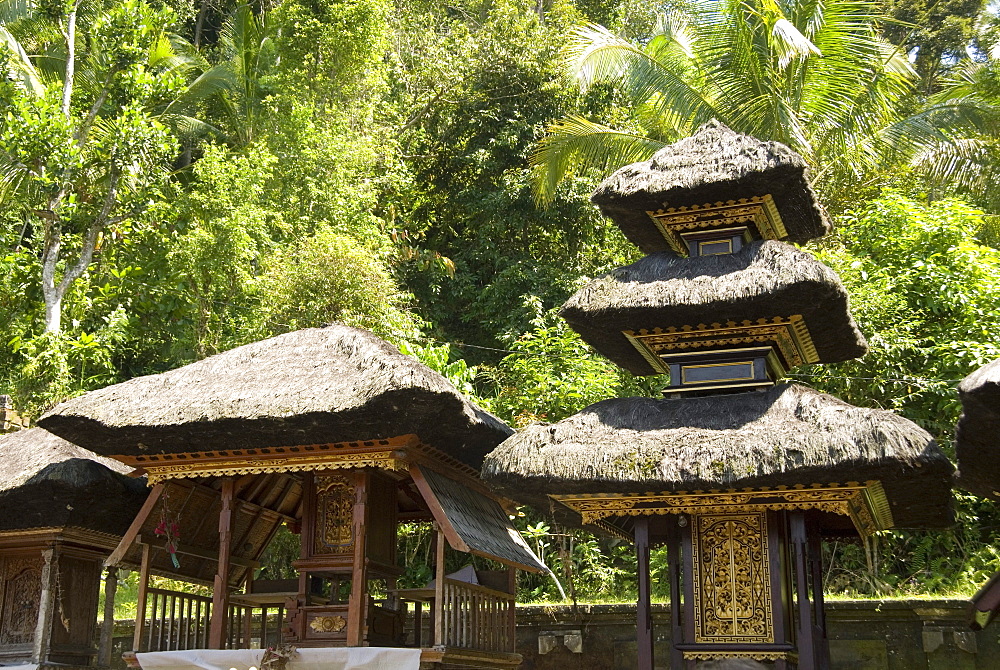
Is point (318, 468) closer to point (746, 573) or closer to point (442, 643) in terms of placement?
point (442, 643)

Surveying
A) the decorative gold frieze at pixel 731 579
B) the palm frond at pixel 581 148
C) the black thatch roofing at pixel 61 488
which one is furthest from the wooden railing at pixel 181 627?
the palm frond at pixel 581 148

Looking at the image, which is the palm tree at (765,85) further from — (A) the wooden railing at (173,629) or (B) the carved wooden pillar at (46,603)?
(B) the carved wooden pillar at (46,603)

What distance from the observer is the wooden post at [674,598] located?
906cm

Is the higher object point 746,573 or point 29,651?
point 746,573

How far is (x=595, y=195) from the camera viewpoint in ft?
34.2

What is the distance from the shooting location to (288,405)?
9.58 meters

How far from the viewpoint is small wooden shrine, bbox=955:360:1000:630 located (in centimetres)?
672

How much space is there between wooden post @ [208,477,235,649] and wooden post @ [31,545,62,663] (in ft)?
8.17

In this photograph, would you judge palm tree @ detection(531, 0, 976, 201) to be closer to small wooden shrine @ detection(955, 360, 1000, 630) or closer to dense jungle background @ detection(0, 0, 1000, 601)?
dense jungle background @ detection(0, 0, 1000, 601)

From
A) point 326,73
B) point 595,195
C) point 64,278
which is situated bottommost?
point 595,195

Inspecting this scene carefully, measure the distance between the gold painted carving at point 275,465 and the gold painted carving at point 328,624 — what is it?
5.04ft

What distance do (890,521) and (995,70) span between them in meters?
8.98

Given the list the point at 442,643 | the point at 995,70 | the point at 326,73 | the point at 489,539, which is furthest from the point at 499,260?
the point at 442,643

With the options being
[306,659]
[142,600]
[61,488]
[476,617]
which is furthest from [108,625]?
[476,617]
